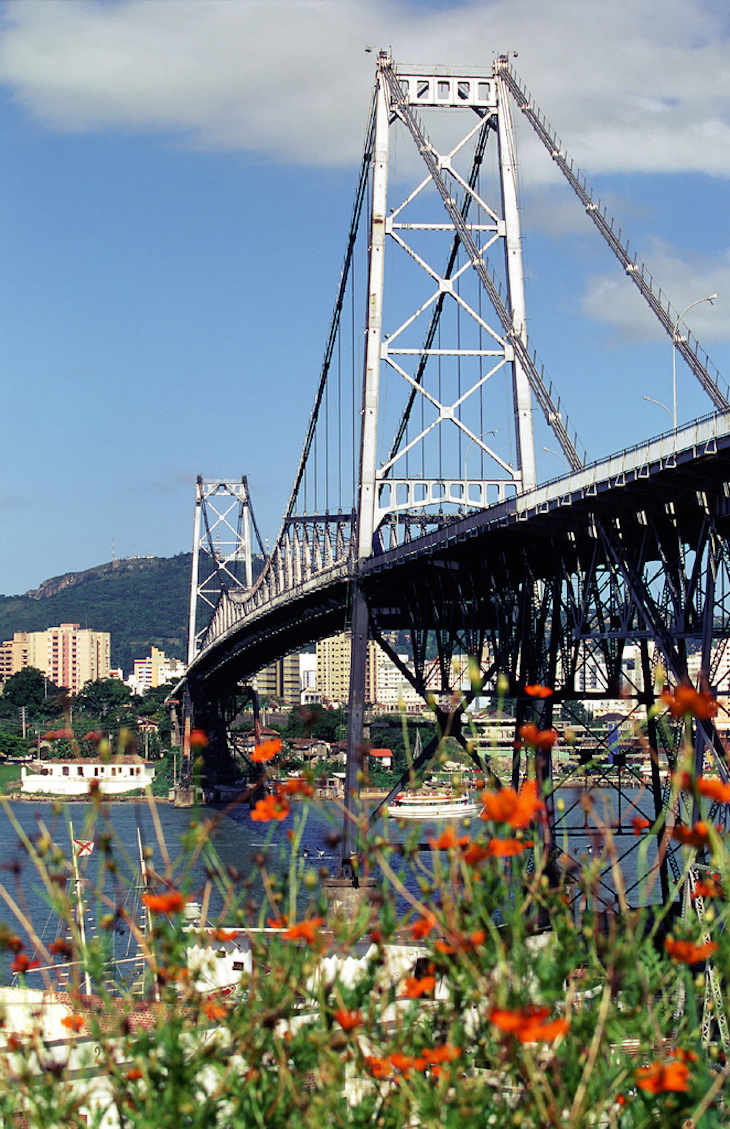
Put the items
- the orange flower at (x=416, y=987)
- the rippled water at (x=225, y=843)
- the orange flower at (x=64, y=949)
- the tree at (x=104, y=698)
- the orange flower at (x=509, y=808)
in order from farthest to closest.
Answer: the tree at (x=104, y=698) < the rippled water at (x=225, y=843) < the orange flower at (x=64, y=949) < the orange flower at (x=416, y=987) < the orange flower at (x=509, y=808)

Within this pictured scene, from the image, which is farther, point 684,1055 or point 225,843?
point 225,843

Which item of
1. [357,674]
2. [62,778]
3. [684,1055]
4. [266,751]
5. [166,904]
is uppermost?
[357,674]

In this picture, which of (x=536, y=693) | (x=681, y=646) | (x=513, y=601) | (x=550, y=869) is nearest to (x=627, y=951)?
(x=536, y=693)

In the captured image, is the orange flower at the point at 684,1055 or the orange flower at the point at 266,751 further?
the orange flower at the point at 266,751

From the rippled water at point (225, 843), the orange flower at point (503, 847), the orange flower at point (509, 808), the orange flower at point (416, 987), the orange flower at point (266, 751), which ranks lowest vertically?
the rippled water at point (225, 843)

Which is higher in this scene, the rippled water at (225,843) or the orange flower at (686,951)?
the orange flower at (686,951)

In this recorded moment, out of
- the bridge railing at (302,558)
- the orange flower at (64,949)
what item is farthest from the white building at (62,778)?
the orange flower at (64,949)

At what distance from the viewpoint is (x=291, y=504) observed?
76938mm

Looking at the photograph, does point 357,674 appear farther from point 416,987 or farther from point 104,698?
point 104,698

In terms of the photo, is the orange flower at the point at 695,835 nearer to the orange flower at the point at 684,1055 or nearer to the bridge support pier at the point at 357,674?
the orange flower at the point at 684,1055

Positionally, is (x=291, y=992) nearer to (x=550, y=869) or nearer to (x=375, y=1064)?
(x=375, y=1064)

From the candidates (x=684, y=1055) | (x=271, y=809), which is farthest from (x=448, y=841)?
(x=684, y=1055)

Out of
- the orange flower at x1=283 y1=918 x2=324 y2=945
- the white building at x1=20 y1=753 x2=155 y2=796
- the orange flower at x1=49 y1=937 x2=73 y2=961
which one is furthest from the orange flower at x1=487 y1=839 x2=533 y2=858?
the white building at x1=20 y1=753 x2=155 y2=796

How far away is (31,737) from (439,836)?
470 ft
